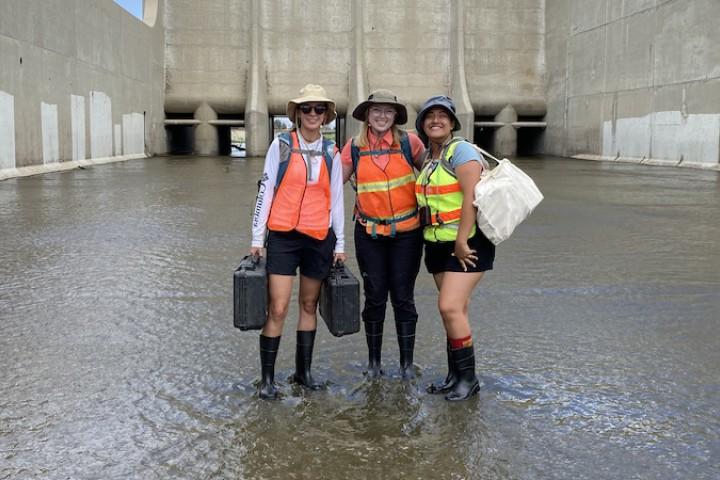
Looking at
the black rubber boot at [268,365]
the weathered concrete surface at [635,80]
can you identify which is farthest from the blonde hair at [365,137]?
the weathered concrete surface at [635,80]

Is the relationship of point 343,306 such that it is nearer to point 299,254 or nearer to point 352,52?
point 299,254

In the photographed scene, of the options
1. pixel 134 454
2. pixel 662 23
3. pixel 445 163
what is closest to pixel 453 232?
pixel 445 163

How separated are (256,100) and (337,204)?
28334 millimetres

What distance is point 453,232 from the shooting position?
12.4 feet

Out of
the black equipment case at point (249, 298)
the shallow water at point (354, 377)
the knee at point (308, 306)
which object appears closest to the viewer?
the shallow water at point (354, 377)

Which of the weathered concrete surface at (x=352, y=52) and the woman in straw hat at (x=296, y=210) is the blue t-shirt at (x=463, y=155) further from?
the weathered concrete surface at (x=352, y=52)

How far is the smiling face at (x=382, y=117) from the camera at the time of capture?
3.97 meters

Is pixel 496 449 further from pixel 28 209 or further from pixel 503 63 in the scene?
pixel 503 63

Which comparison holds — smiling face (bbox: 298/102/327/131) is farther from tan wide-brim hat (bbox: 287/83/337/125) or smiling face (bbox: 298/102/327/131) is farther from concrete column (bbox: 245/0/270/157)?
concrete column (bbox: 245/0/270/157)

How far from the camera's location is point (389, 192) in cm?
400

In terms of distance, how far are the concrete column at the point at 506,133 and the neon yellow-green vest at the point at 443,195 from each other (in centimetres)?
2994

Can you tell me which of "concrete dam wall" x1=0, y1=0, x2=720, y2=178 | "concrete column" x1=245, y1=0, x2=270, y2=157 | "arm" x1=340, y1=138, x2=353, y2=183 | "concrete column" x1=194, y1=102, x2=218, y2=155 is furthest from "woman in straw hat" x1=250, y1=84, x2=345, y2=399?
"concrete column" x1=194, y1=102, x2=218, y2=155

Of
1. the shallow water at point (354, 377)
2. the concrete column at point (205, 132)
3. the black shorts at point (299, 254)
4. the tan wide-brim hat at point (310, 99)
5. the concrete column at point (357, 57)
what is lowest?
the shallow water at point (354, 377)

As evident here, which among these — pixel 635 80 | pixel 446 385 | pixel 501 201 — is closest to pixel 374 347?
pixel 446 385
